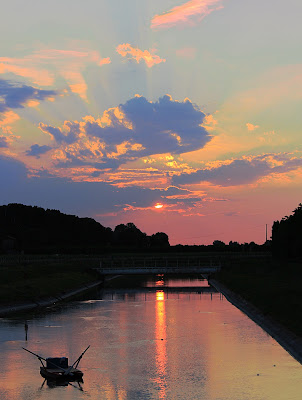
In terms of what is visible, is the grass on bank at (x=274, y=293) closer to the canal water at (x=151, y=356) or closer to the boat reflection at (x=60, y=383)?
the canal water at (x=151, y=356)

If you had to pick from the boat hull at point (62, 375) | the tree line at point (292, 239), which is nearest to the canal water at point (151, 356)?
the boat hull at point (62, 375)

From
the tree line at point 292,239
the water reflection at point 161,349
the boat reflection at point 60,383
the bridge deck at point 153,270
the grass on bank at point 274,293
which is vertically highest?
the tree line at point 292,239

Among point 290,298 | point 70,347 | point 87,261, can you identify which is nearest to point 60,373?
point 70,347

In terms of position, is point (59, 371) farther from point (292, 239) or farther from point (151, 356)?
point (292, 239)

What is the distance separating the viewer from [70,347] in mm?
57656

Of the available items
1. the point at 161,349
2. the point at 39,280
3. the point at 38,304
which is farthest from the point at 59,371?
the point at 39,280

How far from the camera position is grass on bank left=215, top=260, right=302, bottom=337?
227 ft

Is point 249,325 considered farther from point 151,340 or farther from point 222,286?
point 222,286

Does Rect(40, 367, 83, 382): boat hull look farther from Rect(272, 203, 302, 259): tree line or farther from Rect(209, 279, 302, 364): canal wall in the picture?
Rect(272, 203, 302, 259): tree line

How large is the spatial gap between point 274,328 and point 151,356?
21.1m

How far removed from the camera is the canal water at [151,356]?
133ft

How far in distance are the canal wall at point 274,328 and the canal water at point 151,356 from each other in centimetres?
92

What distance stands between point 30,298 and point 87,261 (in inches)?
3267

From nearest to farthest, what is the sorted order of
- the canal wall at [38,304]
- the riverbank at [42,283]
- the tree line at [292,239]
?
the canal wall at [38,304] → the riverbank at [42,283] → the tree line at [292,239]
